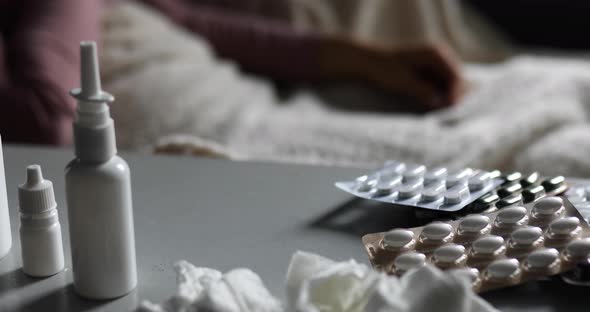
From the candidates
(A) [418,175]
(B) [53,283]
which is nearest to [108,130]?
(B) [53,283]

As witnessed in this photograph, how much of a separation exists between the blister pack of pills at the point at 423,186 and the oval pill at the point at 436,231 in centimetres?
3

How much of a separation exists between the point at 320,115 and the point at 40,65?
407mm

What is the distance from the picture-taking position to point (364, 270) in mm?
403

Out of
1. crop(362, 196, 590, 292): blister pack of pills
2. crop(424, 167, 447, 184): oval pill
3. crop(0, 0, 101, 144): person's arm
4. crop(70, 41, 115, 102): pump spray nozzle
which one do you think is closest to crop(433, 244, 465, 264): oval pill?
crop(362, 196, 590, 292): blister pack of pills

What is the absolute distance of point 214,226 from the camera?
20.7 inches

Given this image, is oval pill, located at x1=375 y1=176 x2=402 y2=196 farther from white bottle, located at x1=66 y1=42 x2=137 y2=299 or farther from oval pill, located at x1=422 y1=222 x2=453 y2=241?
white bottle, located at x1=66 y1=42 x2=137 y2=299

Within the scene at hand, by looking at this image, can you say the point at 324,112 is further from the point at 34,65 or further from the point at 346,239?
the point at 346,239

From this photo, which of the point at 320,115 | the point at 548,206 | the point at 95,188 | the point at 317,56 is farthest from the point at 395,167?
the point at 317,56

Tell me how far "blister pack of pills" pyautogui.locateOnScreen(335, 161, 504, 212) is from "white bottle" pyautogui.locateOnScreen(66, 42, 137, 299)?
193 millimetres

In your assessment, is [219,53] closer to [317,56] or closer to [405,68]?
[317,56]

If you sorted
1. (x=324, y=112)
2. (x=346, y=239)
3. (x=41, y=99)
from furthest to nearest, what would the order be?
(x=324, y=112) < (x=41, y=99) < (x=346, y=239)

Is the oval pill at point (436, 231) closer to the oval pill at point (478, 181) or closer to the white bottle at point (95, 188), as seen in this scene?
the oval pill at point (478, 181)

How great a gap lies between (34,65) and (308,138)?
38 cm

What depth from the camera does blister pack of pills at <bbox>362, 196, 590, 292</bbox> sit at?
1.40 feet
